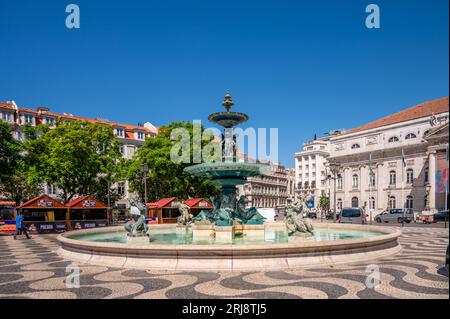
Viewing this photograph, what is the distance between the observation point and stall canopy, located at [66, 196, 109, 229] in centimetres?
2747

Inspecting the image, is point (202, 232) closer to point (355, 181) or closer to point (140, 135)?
point (140, 135)

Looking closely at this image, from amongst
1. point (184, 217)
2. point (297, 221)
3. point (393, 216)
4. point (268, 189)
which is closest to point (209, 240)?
point (297, 221)

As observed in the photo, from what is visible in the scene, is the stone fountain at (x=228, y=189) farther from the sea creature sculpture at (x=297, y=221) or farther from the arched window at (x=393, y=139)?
the arched window at (x=393, y=139)

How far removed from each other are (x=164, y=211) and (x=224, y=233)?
1826 centimetres

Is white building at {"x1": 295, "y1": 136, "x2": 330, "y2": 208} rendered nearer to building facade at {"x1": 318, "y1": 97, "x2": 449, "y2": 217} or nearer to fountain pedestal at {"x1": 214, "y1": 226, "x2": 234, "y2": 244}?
building facade at {"x1": 318, "y1": 97, "x2": 449, "y2": 217}

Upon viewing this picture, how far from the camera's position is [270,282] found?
27.6 feet

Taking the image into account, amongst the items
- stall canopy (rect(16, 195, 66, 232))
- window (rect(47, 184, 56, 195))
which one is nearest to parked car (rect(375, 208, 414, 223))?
stall canopy (rect(16, 195, 66, 232))

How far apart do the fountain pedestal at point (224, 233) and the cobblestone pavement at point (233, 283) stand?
17.2 feet

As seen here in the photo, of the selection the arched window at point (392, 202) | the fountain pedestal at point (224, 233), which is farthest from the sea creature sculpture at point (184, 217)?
the arched window at point (392, 202)

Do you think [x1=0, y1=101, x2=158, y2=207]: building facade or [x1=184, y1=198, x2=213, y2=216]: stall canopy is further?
[x1=0, y1=101, x2=158, y2=207]: building facade

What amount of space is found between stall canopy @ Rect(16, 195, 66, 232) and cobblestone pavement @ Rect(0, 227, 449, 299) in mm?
16081

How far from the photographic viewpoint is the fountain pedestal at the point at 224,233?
14.8 meters

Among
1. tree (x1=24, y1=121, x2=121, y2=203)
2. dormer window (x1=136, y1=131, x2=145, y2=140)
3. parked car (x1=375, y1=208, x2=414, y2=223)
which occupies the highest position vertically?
dormer window (x1=136, y1=131, x2=145, y2=140)

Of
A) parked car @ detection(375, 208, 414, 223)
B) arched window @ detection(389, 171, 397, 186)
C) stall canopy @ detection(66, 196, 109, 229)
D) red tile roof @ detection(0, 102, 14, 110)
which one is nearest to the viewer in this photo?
stall canopy @ detection(66, 196, 109, 229)
